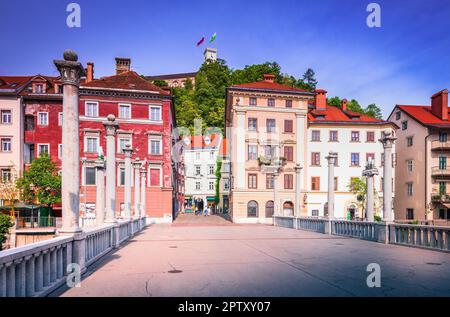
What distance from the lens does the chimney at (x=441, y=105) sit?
1598 inches

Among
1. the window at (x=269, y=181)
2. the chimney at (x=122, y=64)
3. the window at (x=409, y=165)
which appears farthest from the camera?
the chimney at (x=122, y=64)

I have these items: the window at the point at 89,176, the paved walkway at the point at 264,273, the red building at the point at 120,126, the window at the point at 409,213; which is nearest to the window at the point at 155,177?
the red building at the point at 120,126

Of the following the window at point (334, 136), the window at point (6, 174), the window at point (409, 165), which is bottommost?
the window at point (6, 174)


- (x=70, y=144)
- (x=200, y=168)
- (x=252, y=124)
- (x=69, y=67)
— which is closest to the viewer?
(x=70, y=144)

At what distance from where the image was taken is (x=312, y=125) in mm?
42250

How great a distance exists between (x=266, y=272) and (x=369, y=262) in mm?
3334

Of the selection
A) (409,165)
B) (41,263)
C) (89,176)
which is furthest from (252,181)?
(41,263)

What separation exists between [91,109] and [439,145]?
39082mm

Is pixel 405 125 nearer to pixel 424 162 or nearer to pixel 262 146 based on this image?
pixel 424 162

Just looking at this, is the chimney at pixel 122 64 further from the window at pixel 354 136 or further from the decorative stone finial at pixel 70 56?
the decorative stone finial at pixel 70 56

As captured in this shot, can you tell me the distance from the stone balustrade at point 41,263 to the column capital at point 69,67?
11.4 ft

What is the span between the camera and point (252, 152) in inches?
1574

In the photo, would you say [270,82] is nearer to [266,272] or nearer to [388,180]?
[388,180]

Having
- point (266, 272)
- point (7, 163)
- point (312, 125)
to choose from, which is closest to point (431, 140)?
point (312, 125)
